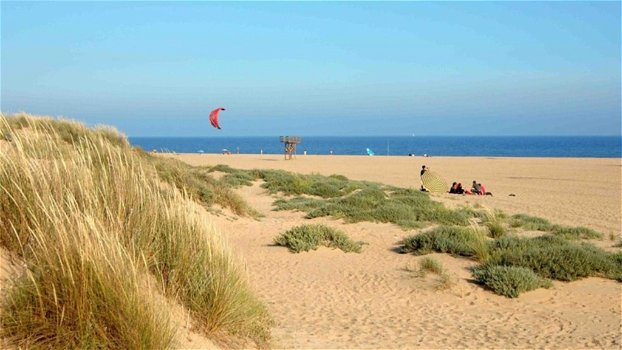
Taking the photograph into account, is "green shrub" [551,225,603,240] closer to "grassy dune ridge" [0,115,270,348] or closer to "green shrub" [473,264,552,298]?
"green shrub" [473,264,552,298]

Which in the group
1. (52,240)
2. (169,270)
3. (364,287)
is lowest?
(364,287)

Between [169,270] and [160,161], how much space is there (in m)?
12.1

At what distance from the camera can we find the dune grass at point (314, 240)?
39.1 ft

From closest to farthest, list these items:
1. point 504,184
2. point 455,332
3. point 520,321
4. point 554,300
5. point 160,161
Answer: point 455,332
point 520,321
point 554,300
point 160,161
point 504,184

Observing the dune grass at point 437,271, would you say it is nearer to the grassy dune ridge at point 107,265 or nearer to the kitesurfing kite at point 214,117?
the grassy dune ridge at point 107,265

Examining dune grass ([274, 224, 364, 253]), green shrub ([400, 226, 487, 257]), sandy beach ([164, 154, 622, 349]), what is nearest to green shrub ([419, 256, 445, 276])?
sandy beach ([164, 154, 622, 349])

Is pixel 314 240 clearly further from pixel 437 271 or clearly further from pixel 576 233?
pixel 576 233

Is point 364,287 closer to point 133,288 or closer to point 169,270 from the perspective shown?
point 169,270

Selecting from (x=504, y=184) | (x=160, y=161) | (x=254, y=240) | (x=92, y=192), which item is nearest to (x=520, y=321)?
(x=92, y=192)

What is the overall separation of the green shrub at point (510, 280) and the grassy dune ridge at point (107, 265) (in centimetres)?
461

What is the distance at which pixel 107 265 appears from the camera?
13.6ft

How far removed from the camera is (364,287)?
9680 millimetres

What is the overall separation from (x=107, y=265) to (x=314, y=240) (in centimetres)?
814

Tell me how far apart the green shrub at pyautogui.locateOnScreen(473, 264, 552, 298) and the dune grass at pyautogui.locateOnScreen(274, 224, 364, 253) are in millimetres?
3066
